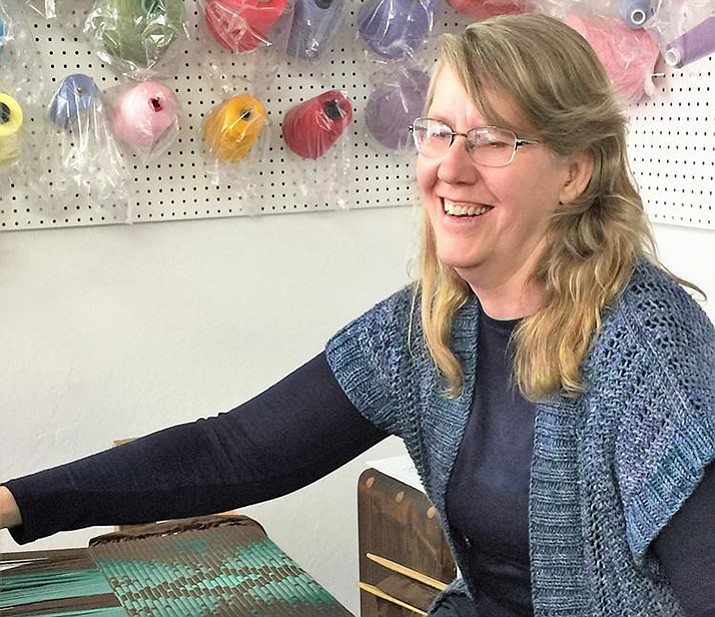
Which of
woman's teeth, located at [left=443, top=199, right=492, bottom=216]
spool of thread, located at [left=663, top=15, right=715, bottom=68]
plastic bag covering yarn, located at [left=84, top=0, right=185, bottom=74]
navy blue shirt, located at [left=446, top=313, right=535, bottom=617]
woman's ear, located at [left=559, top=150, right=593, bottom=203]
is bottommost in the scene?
navy blue shirt, located at [left=446, top=313, right=535, bottom=617]

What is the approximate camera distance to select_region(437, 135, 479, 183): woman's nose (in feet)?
3.86

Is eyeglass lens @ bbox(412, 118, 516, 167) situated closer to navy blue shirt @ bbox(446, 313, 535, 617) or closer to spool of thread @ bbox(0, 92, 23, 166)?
navy blue shirt @ bbox(446, 313, 535, 617)

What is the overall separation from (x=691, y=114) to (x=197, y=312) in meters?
0.93

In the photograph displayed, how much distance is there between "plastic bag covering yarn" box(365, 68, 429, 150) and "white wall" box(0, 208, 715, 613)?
173 mm

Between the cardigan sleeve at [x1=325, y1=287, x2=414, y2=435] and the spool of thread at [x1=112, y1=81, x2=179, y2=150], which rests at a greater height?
the spool of thread at [x1=112, y1=81, x2=179, y2=150]

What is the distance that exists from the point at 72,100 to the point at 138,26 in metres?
0.16

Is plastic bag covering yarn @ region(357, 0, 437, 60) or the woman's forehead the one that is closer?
the woman's forehead

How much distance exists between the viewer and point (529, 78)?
3.76ft

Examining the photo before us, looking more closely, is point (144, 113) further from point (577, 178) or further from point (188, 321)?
point (577, 178)

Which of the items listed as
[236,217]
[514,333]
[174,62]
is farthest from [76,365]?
[514,333]

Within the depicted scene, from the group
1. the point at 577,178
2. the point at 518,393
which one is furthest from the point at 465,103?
the point at 518,393

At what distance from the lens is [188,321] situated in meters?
2.00

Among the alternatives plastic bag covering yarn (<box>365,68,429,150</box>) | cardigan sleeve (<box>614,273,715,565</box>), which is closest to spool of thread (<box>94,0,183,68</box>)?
plastic bag covering yarn (<box>365,68,429,150</box>)

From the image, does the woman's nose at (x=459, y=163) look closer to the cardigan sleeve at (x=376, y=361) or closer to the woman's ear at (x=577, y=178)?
the woman's ear at (x=577, y=178)
